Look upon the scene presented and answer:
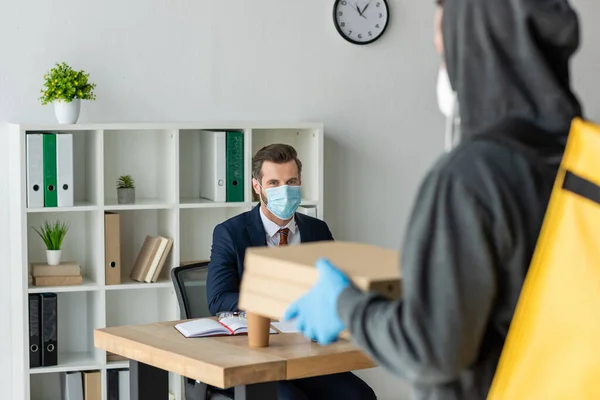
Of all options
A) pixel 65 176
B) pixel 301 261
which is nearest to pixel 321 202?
pixel 65 176

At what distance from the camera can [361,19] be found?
197 inches

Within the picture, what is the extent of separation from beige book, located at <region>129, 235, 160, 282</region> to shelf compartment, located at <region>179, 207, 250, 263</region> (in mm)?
215

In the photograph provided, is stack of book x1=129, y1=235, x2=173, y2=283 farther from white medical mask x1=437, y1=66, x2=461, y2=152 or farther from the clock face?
white medical mask x1=437, y1=66, x2=461, y2=152

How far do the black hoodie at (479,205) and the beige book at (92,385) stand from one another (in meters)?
3.18

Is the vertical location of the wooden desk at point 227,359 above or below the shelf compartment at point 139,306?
above

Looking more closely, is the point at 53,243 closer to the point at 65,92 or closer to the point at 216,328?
the point at 65,92

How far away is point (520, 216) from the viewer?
4.67ft

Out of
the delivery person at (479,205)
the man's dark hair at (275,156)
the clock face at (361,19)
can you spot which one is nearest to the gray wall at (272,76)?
the clock face at (361,19)

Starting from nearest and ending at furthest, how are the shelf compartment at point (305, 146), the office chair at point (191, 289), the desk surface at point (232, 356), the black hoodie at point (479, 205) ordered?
the black hoodie at point (479, 205) < the desk surface at point (232, 356) < the office chair at point (191, 289) < the shelf compartment at point (305, 146)

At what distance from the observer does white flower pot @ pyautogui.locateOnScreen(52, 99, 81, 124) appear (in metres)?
4.33

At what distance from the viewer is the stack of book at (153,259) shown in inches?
178

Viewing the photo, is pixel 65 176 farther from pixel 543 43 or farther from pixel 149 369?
pixel 543 43

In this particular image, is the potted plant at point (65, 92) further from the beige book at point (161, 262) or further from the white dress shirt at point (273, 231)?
A: the white dress shirt at point (273, 231)

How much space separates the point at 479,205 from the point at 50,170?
322cm
